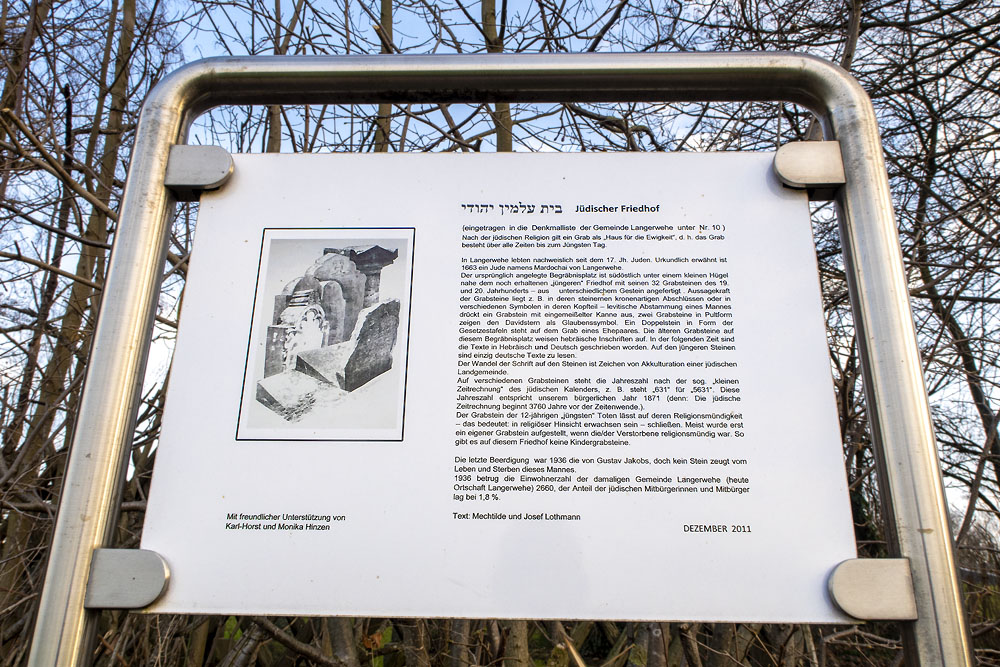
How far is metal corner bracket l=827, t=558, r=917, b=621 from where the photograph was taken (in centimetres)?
123

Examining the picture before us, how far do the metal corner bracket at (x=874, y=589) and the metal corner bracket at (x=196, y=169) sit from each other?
1.59 m

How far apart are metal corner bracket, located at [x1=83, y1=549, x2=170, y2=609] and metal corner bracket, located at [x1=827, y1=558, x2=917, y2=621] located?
1.29m

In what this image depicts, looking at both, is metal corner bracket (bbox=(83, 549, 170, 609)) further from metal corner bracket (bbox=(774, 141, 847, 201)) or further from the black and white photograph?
metal corner bracket (bbox=(774, 141, 847, 201))

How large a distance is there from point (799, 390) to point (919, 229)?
307 centimetres

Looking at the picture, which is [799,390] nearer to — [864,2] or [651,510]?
[651,510]

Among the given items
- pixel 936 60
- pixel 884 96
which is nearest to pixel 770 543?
pixel 884 96

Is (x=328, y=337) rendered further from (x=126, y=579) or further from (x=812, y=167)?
(x=812, y=167)

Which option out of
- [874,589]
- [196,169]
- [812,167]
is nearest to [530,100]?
[812,167]

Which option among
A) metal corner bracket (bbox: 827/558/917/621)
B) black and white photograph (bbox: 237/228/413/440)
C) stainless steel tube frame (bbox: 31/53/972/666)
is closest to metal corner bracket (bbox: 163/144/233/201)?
stainless steel tube frame (bbox: 31/53/972/666)

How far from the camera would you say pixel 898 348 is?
53.9 inches

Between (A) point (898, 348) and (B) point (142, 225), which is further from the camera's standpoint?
(B) point (142, 225)

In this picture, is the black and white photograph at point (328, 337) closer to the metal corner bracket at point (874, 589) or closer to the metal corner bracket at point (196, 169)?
the metal corner bracket at point (196, 169)

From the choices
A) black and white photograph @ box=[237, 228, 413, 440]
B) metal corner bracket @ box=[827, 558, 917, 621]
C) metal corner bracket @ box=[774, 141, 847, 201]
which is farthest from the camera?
metal corner bracket @ box=[774, 141, 847, 201]

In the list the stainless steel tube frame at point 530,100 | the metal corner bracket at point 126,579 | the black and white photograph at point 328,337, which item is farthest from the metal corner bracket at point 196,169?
the metal corner bracket at point 126,579
